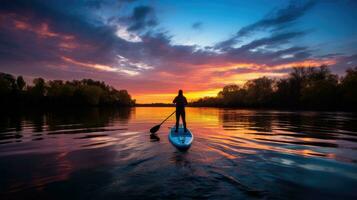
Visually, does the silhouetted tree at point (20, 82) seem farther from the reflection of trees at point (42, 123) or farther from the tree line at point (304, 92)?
the tree line at point (304, 92)

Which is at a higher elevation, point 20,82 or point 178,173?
point 20,82

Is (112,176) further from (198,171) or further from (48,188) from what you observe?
(198,171)

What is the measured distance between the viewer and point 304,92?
88625mm

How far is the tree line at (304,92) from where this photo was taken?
74.5 meters

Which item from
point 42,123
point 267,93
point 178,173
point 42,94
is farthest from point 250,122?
point 42,94

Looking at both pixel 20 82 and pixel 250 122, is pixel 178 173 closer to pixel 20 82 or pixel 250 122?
pixel 250 122

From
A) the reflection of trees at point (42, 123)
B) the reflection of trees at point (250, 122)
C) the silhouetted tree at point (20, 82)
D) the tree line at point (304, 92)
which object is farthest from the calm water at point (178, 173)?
the silhouetted tree at point (20, 82)

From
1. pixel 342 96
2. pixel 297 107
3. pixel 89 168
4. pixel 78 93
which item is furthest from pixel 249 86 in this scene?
pixel 89 168

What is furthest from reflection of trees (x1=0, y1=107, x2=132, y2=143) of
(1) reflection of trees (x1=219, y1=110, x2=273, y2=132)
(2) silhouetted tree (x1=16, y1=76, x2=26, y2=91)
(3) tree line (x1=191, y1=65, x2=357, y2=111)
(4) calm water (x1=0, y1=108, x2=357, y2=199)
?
(2) silhouetted tree (x1=16, y1=76, x2=26, y2=91)

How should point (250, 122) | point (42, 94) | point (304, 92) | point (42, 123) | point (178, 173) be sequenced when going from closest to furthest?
1. point (178, 173)
2. point (42, 123)
3. point (250, 122)
4. point (304, 92)
5. point (42, 94)

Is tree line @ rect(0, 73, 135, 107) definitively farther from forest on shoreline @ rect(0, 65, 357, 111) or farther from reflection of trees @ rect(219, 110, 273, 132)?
reflection of trees @ rect(219, 110, 273, 132)

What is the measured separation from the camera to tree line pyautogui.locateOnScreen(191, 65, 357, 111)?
74.5m

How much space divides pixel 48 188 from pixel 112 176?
1.88 meters

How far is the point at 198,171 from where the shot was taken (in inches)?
315
